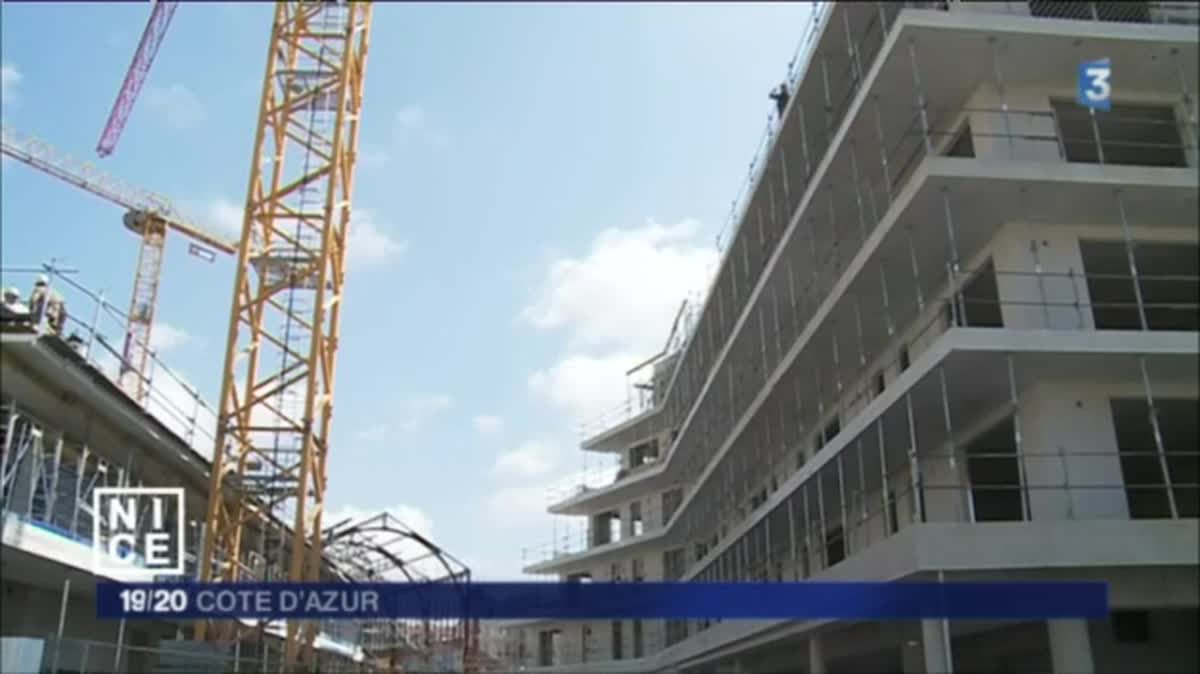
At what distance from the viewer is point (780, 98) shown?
18953 millimetres

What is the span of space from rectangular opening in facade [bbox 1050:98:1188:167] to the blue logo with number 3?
1.21 ft

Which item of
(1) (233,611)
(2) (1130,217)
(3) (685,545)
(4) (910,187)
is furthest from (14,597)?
(3) (685,545)

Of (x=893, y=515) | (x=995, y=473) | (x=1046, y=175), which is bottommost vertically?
(x=893, y=515)

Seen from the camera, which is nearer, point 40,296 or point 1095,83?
point 40,296

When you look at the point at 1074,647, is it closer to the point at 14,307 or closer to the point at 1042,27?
the point at 1042,27

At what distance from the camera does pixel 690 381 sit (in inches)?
1228

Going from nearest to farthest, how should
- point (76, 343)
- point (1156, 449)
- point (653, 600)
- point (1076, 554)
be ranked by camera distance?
point (1076, 554) → point (76, 343) → point (653, 600) → point (1156, 449)

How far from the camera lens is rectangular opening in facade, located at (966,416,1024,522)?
13091mm

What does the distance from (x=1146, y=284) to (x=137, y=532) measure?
14617 millimetres

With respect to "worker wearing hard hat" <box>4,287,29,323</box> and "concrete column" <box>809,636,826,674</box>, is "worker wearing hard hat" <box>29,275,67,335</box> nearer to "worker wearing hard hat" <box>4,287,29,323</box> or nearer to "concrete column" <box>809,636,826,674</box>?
"worker wearing hard hat" <box>4,287,29,323</box>

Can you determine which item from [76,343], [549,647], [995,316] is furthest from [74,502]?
[549,647]

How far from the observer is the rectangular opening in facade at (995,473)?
13.1 meters

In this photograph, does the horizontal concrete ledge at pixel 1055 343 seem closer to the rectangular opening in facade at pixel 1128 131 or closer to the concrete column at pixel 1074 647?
the concrete column at pixel 1074 647

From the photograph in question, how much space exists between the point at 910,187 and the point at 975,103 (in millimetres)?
2099
